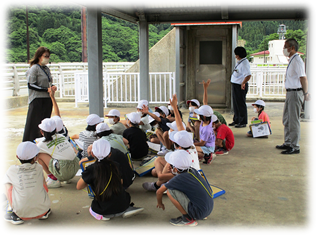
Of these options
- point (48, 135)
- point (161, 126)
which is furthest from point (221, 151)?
point (48, 135)

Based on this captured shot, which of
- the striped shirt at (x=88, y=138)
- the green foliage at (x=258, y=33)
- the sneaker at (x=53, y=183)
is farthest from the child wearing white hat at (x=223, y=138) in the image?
the green foliage at (x=258, y=33)

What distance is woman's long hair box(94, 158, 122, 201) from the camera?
10.2ft

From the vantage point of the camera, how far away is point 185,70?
1141 centimetres

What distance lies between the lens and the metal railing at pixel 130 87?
11570mm

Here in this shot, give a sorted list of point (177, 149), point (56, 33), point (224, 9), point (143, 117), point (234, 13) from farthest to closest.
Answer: point (56, 33), point (234, 13), point (224, 9), point (143, 117), point (177, 149)

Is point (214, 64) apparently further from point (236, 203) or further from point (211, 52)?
point (236, 203)

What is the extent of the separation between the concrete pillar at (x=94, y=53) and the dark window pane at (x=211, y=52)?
18.6 ft

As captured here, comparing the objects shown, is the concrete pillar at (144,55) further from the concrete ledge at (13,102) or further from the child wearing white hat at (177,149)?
the concrete ledge at (13,102)

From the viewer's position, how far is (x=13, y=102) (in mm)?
11906

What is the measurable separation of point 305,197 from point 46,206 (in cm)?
287

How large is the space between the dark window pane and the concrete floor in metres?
5.96

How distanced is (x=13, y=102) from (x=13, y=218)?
9.59 meters

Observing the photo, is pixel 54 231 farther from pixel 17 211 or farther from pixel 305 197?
pixel 305 197

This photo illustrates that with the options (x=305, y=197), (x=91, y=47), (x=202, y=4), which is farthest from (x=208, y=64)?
(x=305, y=197)
